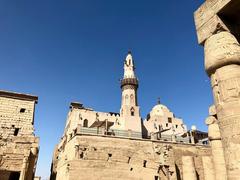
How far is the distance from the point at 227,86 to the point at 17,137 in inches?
693

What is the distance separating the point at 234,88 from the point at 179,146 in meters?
18.1

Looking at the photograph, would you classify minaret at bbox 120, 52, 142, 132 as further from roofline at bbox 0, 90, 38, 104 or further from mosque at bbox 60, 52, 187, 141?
roofline at bbox 0, 90, 38, 104

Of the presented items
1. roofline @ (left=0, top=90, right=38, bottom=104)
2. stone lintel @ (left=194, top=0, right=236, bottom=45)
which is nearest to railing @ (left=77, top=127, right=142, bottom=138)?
roofline @ (left=0, top=90, right=38, bottom=104)

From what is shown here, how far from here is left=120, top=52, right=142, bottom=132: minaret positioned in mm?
30562

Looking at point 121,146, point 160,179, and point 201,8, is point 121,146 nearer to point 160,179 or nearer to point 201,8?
point 160,179

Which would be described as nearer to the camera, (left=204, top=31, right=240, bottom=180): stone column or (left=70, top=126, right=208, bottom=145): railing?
(left=204, top=31, right=240, bottom=180): stone column

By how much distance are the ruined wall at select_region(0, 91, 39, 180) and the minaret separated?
45.7ft

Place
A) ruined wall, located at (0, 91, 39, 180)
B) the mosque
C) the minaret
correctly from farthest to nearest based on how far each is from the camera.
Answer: the minaret < the mosque < ruined wall, located at (0, 91, 39, 180)

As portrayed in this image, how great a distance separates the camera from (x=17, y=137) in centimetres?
1777

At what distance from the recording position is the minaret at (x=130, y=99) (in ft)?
100

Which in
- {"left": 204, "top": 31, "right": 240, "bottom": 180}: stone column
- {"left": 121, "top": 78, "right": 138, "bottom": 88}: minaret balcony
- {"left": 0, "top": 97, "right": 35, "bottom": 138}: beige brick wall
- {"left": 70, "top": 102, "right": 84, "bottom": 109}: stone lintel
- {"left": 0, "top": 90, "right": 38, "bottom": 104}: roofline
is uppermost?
{"left": 121, "top": 78, "right": 138, "bottom": 88}: minaret balcony

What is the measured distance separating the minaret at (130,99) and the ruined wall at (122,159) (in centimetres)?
1020

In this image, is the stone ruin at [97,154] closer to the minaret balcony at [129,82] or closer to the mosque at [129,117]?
the mosque at [129,117]

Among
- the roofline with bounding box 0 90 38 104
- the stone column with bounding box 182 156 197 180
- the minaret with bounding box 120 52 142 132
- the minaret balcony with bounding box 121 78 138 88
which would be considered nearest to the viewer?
the stone column with bounding box 182 156 197 180
